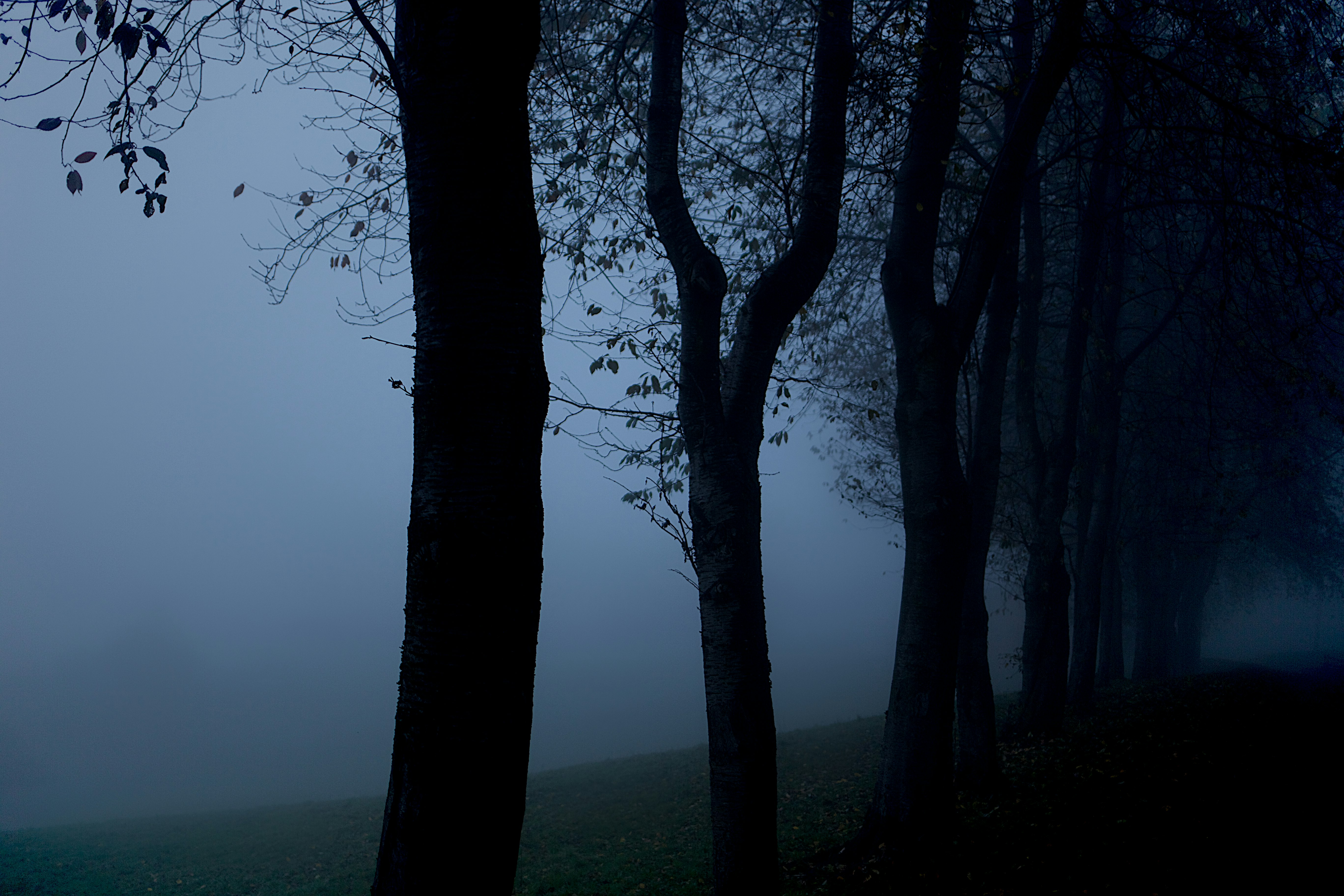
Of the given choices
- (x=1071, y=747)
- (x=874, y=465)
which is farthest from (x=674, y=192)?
(x=874, y=465)

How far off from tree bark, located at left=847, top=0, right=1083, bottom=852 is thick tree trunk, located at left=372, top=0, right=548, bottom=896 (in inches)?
207

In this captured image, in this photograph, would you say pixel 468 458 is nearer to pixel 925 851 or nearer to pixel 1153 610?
pixel 925 851

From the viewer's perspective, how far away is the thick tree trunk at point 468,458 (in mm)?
2336

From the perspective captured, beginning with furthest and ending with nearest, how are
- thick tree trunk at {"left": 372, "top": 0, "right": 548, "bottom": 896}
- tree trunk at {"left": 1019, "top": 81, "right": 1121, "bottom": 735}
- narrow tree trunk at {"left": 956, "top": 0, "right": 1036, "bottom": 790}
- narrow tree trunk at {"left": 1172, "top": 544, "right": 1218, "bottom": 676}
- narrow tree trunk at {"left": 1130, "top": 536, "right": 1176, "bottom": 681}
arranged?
narrow tree trunk at {"left": 1172, "top": 544, "right": 1218, "bottom": 676}, narrow tree trunk at {"left": 1130, "top": 536, "right": 1176, "bottom": 681}, tree trunk at {"left": 1019, "top": 81, "right": 1121, "bottom": 735}, narrow tree trunk at {"left": 956, "top": 0, "right": 1036, "bottom": 790}, thick tree trunk at {"left": 372, "top": 0, "right": 548, "bottom": 896}

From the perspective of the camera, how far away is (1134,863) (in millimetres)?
5883

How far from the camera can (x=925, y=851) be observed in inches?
262

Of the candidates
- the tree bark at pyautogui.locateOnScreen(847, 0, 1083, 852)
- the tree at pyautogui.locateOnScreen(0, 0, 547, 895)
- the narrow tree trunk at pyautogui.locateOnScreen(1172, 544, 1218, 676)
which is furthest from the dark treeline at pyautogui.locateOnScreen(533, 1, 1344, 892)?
the narrow tree trunk at pyautogui.locateOnScreen(1172, 544, 1218, 676)

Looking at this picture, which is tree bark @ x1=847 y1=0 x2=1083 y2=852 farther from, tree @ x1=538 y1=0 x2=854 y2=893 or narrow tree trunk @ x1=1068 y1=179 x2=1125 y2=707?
narrow tree trunk @ x1=1068 y1=179 x2=1125 y2=707

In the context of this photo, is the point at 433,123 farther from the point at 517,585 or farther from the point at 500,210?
the point at 517,585

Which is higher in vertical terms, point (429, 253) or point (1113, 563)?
point (429, 253)

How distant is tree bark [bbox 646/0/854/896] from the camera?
521 centimetres

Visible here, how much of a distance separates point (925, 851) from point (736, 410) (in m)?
4.05

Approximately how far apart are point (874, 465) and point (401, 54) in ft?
57.7

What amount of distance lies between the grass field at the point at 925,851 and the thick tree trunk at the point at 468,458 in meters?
5.05
